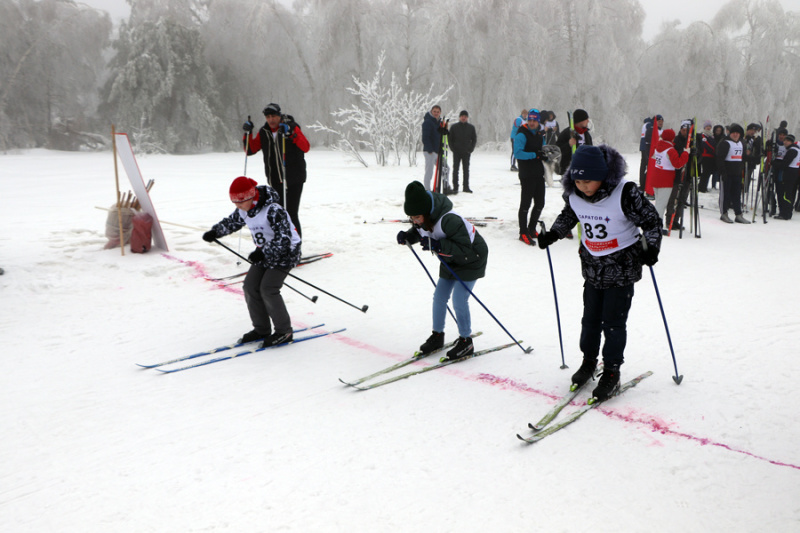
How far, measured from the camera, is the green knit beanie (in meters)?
3.74

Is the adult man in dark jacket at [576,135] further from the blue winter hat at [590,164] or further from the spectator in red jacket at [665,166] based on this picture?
the blue winter hat at [590,164]

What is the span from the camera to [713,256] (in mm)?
7316

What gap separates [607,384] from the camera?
3402 mm

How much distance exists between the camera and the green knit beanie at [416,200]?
374cm

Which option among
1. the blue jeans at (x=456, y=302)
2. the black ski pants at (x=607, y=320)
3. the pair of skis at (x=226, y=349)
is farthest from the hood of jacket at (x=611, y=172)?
the pair of skis at (x=226, y=349)

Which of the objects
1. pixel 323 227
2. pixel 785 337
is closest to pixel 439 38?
pixel 323 227

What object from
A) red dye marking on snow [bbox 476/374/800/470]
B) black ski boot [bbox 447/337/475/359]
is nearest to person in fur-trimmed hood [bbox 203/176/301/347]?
black ski boot [bbox 447/337/475/359]

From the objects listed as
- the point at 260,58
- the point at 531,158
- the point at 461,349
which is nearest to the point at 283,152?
the point at 531,158

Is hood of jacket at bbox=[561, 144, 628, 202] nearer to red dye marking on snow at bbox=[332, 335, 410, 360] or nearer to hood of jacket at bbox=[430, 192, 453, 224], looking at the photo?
hood of jacket at bbox=[430, 192, 453, 224]

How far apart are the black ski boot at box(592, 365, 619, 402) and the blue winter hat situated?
119cm

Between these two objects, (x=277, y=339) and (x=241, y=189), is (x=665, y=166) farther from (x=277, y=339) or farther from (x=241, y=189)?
(x=241, y=189)

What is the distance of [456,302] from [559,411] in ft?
3.75

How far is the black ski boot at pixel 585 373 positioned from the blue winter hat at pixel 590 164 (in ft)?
3.95

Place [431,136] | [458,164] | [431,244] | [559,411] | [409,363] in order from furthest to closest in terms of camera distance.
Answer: [458,164], [431,136], [409,363], [431,244], [559,411]
